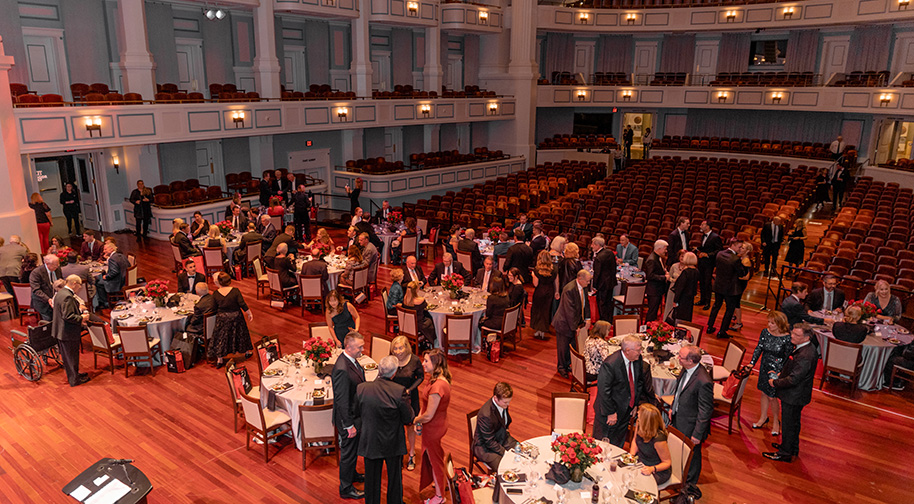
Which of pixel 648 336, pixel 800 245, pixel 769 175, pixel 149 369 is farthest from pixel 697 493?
pixel 769 175

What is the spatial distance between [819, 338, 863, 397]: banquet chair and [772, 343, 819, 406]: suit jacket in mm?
1863

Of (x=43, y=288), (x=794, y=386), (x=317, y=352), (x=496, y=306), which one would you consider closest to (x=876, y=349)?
(x=794, y=386)

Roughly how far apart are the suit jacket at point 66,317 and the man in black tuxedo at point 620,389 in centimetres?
629

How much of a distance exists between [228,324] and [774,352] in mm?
6639

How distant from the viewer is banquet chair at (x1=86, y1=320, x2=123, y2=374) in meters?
7.81

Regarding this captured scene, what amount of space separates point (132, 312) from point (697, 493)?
7386 millimetres

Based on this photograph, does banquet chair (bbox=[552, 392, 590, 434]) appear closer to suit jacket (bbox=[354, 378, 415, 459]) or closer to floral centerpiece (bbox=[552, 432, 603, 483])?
floral centerpiece (bbox=[552, 432, 603, 483])

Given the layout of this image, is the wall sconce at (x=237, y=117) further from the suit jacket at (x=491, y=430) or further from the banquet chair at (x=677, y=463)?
the banquet chair at (x=677, y=463)

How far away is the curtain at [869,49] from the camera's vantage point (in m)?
22.0

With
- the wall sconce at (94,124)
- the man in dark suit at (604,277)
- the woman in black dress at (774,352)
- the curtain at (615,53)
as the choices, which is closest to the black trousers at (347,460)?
the woman in black dress at (774,352)

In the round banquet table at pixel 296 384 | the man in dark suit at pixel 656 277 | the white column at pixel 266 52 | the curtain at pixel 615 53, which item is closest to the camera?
the round banquet table at pixel 296 384

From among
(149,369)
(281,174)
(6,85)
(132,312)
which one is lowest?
(149,369)

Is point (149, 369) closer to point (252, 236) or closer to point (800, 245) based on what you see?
point (252, 236)

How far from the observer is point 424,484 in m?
5.54
